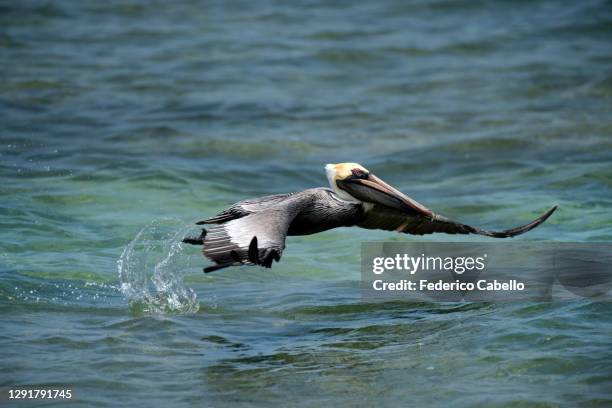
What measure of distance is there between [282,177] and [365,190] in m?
4.77

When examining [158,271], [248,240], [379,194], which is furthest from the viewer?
[158,271]

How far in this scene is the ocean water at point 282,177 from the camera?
19.6ft

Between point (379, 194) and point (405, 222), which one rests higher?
point (379, 194)

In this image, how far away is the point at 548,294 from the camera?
757cm

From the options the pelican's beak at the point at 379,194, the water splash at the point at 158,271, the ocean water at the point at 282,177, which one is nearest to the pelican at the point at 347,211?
the pelican's beak at the point at 379,194

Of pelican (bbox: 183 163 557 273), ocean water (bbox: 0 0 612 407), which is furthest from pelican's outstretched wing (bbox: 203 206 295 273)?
ocean water (bbox: 0 0 612 407)

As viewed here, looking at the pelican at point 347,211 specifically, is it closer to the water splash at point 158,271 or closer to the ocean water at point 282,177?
the ocean water at point 282,177

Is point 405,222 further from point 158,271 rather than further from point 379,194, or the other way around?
point 158,271

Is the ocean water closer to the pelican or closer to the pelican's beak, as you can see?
the pelican

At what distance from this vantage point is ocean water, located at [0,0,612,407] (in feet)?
19.6

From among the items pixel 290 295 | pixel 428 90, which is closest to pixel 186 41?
pixel 428 90

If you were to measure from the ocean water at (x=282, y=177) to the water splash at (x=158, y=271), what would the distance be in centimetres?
3

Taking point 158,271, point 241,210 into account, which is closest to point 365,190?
point 241,210

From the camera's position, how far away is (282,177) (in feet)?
38.7
